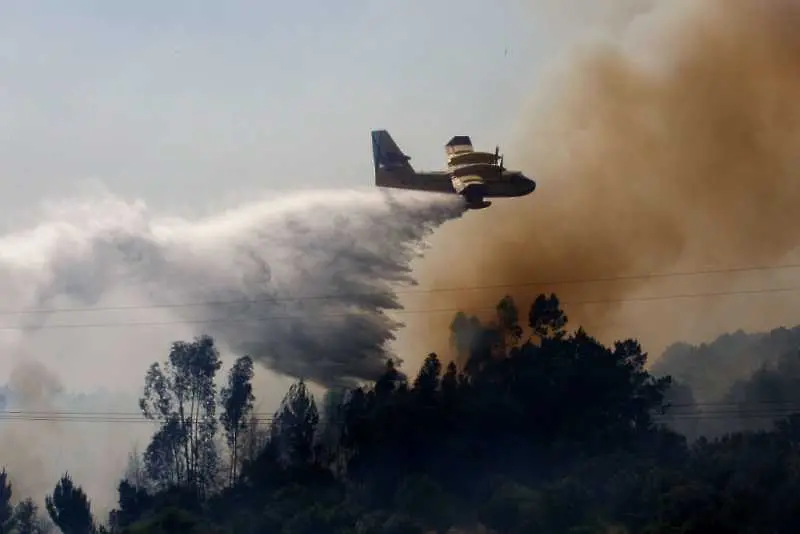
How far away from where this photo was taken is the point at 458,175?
195 feet

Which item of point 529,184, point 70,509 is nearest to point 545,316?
point 529,184

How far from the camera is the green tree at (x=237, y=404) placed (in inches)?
2685

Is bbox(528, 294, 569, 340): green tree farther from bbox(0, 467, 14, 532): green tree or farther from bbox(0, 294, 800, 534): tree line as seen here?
bbox(0, 467, 14, 532): green tree

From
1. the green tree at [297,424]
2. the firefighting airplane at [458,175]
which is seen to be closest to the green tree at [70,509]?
the green tree at [297,424]

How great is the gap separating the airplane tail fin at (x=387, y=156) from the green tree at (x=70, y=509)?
85.4 ft

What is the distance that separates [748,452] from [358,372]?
19644 millimetres

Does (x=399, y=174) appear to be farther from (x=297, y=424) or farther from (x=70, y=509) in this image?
(x=70, y=509)

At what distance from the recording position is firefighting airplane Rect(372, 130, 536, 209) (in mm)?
58875

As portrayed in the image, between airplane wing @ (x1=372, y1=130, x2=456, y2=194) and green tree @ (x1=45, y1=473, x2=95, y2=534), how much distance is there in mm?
25714

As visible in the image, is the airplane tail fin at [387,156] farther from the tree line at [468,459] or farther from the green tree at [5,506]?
the green tree at [5,506]

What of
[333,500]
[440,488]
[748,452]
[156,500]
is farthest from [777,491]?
[156,500]

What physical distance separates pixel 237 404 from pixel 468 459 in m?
16.1

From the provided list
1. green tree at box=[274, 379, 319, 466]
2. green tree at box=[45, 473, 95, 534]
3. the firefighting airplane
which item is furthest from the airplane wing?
green tree at box=[45, 473, 95, 534]

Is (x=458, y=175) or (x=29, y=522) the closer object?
(x=458, y=175)
